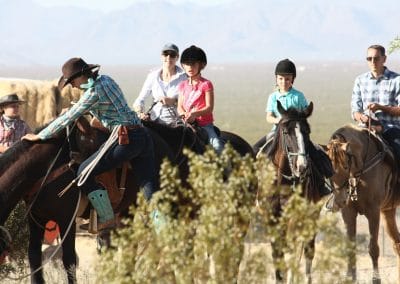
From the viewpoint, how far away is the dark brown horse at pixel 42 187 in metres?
9.65

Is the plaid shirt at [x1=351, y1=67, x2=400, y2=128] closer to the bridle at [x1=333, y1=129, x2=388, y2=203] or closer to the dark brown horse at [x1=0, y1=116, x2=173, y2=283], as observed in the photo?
the bridle at [x1=333, y1=129, x2=388, y2=203]

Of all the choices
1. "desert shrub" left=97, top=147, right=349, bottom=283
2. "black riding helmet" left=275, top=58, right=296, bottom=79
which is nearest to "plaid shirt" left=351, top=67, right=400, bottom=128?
"black riding helmet" left=275, top=58, right=296, bottom=79

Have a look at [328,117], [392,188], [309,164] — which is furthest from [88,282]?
[328,117]

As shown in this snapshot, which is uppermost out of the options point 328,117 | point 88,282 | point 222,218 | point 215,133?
point 328,117

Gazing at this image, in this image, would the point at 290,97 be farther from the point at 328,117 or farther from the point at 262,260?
the point at 328,117

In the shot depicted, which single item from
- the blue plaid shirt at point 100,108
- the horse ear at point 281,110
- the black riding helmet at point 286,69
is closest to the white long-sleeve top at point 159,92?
the black riding helmet at point 286,69

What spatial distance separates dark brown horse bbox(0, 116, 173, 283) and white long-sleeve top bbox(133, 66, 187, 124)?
66.5 inches

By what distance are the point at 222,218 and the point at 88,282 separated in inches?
225

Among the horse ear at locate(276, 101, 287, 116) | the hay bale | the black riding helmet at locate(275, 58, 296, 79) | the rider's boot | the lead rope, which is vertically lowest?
the rider's boot

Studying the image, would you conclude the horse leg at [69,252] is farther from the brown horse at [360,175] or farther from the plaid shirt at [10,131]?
the brown horse at [360,175]

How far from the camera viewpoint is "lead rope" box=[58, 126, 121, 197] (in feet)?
31.7

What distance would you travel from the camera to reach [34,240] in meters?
10.1

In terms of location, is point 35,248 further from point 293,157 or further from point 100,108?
point 293,157

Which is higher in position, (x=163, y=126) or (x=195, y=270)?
(x=163, y=126)
